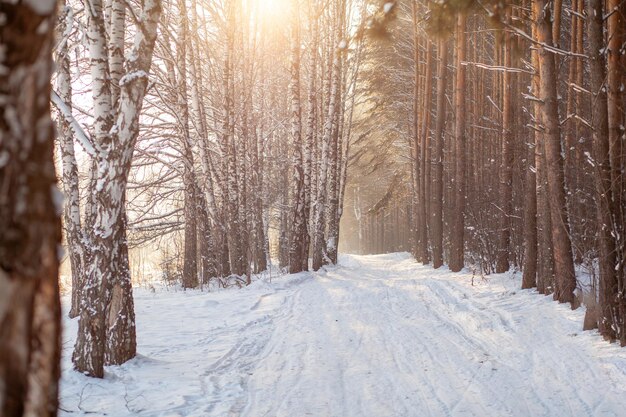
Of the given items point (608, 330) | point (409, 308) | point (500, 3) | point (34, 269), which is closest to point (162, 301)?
point (409, 308)

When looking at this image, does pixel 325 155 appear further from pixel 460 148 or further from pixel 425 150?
pixel 425 150

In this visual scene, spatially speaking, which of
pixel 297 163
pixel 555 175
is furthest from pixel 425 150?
pixel 555 175

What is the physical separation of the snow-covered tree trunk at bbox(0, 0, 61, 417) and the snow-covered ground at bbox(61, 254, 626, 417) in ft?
12.2

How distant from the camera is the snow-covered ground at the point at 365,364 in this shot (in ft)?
15.0

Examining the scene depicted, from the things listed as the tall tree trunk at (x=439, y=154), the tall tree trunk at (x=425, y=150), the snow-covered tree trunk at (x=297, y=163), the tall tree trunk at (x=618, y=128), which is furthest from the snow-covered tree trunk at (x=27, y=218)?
the tall tree trunk at (x=425, y=150)

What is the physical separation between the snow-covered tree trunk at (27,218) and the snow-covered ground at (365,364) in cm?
370

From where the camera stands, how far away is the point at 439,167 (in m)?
18.8

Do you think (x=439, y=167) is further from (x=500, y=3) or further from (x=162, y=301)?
(x=500, y=3)

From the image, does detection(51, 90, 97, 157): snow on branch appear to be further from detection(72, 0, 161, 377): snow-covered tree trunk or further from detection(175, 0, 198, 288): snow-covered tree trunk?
detection(175, 0, 198, 288): snow-covered tree trunk

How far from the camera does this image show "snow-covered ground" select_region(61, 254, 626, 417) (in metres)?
4.58

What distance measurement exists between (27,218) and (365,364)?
17.3ft

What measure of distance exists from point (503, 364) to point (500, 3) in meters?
3.77

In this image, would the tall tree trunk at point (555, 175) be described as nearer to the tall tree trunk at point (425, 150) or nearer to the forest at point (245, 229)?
the forest at point (245, 229)

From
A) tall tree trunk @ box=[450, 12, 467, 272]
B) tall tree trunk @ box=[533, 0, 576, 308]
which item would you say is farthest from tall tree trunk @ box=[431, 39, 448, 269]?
tall tree trunk @ box=[533, 0, 576, 308]
